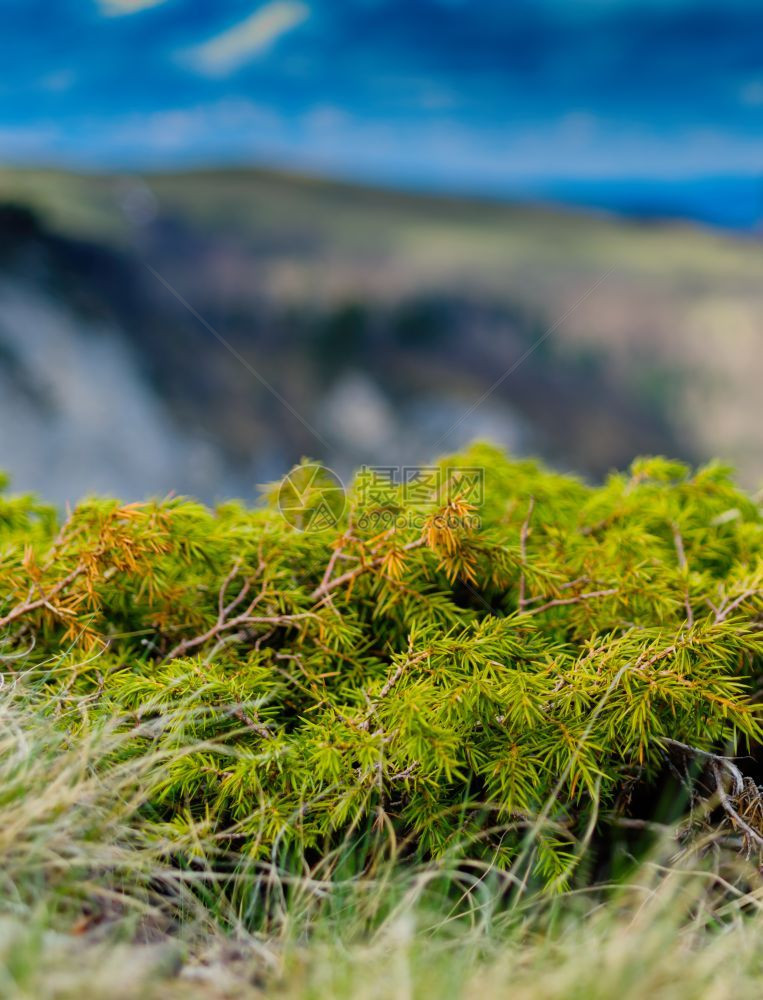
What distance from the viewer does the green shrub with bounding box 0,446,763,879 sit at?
866 millimetres

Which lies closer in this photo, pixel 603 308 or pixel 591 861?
pixel 591 861

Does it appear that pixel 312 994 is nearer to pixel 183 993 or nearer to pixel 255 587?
pixel 183 993

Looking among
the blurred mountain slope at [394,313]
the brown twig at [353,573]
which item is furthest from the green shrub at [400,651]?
the blurred mountain slope at [394,313]

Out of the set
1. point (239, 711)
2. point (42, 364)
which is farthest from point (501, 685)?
point (42, 364)

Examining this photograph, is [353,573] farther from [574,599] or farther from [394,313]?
[394,313]

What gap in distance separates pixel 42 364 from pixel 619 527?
347 cm

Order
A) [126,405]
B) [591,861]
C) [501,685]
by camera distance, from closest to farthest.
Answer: [501,685] < [591,861] < [126,405]

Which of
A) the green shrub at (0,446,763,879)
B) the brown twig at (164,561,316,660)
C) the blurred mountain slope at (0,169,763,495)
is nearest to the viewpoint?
the green shrub at (0,446,763,879)

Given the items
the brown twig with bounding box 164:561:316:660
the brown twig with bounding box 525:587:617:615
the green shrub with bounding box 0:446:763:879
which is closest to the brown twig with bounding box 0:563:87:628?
the green shrub with bounding box 0:446:763:879

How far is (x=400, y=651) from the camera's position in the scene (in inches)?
41.1

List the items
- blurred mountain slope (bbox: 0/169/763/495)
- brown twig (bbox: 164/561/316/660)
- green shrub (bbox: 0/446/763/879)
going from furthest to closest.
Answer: blurred mountain slope (bbox: 0/169/763/495) → brown twig (bbox: 164/561/316/660) → green shrub (bbox: 0/446/763/879)

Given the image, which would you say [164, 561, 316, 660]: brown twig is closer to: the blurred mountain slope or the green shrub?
the green shrub

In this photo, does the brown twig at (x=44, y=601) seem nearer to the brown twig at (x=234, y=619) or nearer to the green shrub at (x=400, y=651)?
the green shrub at (x=400, y=651)

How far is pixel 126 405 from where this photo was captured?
3.94 meters
